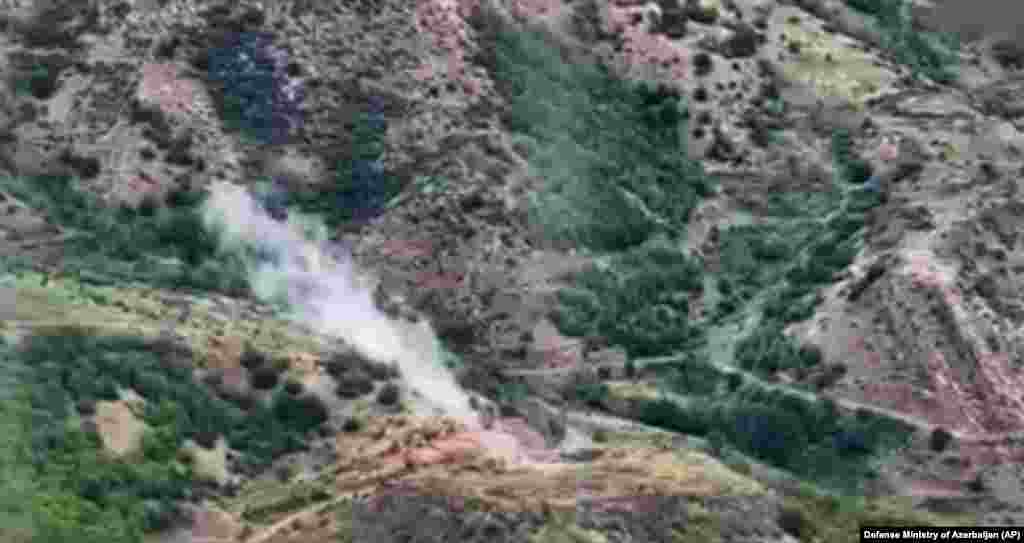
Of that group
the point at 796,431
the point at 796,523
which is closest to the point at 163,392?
the point at 796,523

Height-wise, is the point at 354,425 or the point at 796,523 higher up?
the point at 796,523

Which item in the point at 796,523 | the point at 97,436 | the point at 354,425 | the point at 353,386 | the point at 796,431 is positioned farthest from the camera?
the point at 796,431

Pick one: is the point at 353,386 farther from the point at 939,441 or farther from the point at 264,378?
the point at 939,441

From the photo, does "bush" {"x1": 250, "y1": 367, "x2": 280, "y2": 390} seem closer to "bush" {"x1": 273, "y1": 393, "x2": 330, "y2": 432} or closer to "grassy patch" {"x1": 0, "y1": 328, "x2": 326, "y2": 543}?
"grassy patch" {"x1": 0, "y1": 328, "x2": 326, "y2": 543}

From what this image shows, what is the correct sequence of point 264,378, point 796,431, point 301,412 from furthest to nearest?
point 796,431
point 264,378
point 301,412

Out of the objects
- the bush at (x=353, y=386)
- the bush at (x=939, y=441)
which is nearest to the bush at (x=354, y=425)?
the bush at (x=353, y=386)

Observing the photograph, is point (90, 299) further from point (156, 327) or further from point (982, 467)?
point (982, 467)

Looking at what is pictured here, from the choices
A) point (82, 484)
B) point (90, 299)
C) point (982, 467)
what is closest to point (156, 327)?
point (90, 299)

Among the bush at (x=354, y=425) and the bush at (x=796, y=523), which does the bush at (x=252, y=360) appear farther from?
the bush at (x=796, y=523)

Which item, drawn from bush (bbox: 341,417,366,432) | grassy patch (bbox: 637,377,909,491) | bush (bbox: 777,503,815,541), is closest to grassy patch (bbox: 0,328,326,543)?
bush (bbox: 341,417,366,432)

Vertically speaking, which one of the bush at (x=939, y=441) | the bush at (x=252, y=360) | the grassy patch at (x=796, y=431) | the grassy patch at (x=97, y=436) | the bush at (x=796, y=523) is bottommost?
the grassy patch at (x=796, y=431)

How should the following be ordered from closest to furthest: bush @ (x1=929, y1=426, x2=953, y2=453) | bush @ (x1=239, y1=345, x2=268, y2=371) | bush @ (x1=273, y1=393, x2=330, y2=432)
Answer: bush @ (x1=273, y1=393, x2=330, y2=432)
bush @ (x1=239, y1=345, x2=268, y2=371)
bush @ (x1=929, y1=426, x2=953, y2=453)

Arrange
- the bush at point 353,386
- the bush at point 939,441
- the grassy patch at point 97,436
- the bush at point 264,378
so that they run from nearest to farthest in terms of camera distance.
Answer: the grassy patch at point 97,436, the bush at point 264,378, the bush at point 353,386, the bush at point 939,441
